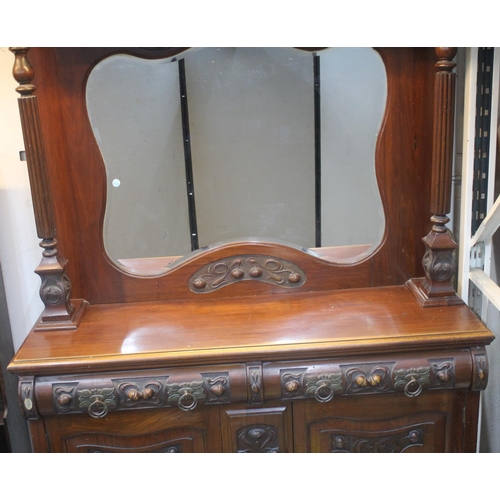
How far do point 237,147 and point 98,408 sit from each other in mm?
675

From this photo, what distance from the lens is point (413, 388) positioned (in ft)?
4.24

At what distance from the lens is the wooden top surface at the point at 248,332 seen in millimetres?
1262

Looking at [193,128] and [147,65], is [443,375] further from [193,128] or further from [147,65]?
[147,65]

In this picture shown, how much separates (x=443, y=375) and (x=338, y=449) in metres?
0.30

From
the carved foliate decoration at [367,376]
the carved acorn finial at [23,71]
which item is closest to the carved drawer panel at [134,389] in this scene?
the carved foliate decoration at [367,376]

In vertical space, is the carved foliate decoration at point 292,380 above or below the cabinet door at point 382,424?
above

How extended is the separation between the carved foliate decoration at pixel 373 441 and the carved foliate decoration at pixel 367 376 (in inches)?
5.7

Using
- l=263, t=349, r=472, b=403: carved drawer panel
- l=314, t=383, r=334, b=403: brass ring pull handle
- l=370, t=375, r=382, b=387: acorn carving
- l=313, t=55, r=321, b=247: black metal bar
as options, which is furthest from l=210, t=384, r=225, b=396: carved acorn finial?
l=313, t=55, r=321, b=247: black metal bar

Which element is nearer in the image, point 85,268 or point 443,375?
point 443,375

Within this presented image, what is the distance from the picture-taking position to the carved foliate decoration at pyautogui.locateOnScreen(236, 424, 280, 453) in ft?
4.36

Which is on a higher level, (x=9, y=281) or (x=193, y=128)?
(x=193, y=128)

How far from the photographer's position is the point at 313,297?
147cm

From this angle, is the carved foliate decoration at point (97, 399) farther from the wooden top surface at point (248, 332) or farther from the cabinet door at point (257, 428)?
the cabinet door at point (257, 428)
